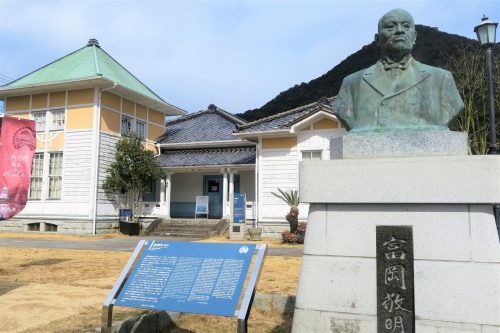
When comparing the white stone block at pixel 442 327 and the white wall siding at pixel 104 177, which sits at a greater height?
the white wall siding at pixel 104 177

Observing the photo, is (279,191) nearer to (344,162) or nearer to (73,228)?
(73,228)

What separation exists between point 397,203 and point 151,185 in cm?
2007

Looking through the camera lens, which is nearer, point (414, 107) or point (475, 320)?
point (475, 320)

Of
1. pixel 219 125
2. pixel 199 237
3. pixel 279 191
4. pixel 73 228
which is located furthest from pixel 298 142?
pixel 73 228

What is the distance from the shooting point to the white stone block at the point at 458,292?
3490 mm

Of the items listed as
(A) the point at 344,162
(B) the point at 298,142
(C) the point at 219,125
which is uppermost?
(C) the point at 219,125

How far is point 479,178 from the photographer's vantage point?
11.9 feet

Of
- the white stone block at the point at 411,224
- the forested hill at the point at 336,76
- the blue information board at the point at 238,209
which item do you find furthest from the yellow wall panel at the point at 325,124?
the forested hill at the point at 336,76

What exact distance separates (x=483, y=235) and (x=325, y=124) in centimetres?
1446

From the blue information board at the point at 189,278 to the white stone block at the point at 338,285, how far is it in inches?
23.6

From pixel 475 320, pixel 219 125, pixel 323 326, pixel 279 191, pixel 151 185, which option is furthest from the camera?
pixel 219 125

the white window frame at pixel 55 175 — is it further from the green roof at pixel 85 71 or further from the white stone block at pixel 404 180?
the white stone block at pixel 404 180

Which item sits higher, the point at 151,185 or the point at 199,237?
the point at 151,185

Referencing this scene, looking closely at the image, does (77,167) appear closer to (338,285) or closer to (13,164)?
(13,164)
